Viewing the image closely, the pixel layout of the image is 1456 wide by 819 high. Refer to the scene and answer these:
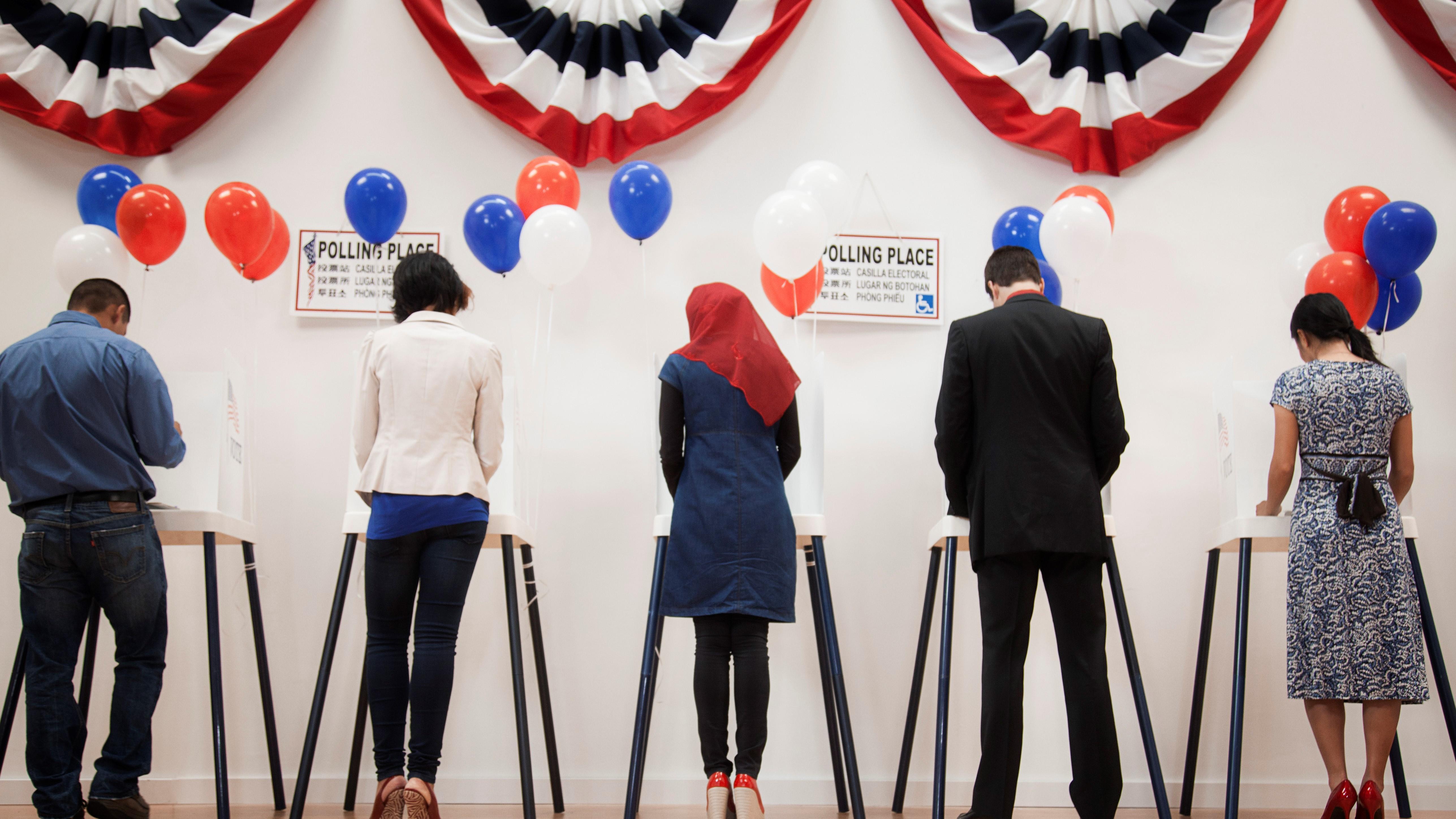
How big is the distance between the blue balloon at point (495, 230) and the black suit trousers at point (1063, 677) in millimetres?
1678

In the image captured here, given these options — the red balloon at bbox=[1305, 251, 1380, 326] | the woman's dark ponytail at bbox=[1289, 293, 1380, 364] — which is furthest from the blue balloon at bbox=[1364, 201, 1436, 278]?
the woman's dark ponytail at bbox=[1289, 293, 1380, 364]

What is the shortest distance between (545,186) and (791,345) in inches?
38.0

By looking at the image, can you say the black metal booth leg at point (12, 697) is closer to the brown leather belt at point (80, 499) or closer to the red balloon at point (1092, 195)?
the brown leather belt at point (80, 499)

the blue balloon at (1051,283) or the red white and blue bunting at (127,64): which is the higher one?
the red white and blue bunting at (127,64)

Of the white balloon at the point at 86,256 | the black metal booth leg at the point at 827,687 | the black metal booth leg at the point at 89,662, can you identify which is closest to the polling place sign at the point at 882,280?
the black metal booth leg at the point at 827,687

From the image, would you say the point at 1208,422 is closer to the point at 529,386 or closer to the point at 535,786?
the point at 529,386

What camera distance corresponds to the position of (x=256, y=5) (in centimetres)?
353

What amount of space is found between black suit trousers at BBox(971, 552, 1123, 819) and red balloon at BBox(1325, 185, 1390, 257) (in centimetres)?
157

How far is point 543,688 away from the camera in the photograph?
3012 millimetres

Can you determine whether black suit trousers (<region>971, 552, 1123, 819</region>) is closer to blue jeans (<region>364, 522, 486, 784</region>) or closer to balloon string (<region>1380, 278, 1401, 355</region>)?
blue jeans (<region>364, 522, 486, 784</region>)

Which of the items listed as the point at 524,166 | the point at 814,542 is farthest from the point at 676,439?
the point at 524,166

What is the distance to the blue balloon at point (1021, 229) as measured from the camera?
3205 mm

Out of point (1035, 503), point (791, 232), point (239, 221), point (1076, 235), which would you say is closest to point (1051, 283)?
point (1076, 235)

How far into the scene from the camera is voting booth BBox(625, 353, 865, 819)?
2643mm
